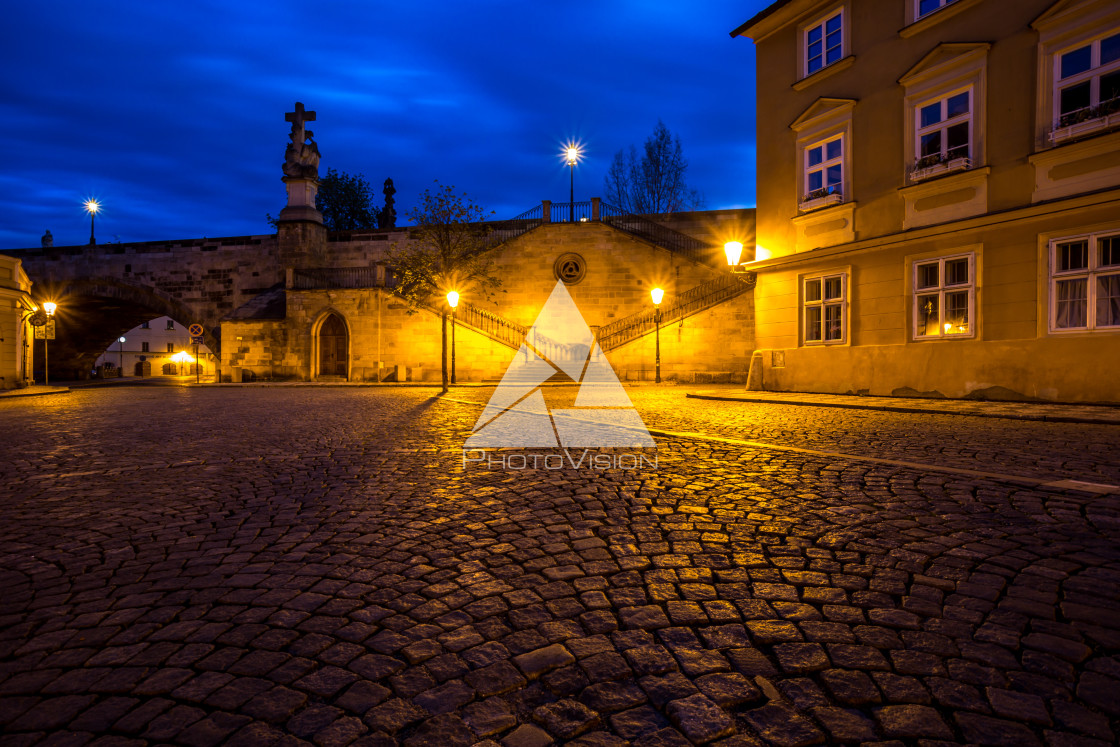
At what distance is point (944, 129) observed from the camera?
13578 mm

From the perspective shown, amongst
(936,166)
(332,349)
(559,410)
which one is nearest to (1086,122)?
(936,166)

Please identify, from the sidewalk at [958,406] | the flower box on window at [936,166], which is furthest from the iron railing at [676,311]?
the flower box on window at [936,166]

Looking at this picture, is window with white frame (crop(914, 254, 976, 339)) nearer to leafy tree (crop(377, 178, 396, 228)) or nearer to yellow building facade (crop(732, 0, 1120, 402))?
yellow building facade (crop(732, 0, 1120, 402))

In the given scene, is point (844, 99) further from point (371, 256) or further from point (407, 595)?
point (371, 256)

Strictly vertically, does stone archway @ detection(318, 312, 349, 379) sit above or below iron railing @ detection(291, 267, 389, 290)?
below

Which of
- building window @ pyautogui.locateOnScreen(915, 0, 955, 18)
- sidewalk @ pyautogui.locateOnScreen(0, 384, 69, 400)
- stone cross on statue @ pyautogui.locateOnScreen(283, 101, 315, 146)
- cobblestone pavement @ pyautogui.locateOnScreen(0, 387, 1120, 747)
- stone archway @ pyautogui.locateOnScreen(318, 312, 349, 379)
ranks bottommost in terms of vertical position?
cobblestone pavement @ pyautogui.locateOnScreen(0, 387, 1120, 747)

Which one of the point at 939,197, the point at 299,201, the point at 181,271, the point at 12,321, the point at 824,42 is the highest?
the point at 299,201

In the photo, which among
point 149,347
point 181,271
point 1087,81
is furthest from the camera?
point 149,347

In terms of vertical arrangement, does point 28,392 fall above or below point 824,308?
below

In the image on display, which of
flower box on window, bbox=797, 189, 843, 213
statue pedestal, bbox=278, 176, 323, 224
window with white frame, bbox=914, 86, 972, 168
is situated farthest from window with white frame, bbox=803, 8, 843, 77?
statue pedestal, bbox=278, 176, 323, 224

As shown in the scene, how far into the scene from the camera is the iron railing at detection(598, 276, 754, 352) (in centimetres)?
2494

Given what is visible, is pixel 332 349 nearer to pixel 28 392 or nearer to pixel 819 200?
pixel 28 392

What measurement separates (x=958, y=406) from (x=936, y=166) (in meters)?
5.66

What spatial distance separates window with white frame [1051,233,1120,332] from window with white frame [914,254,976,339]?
146 cm
